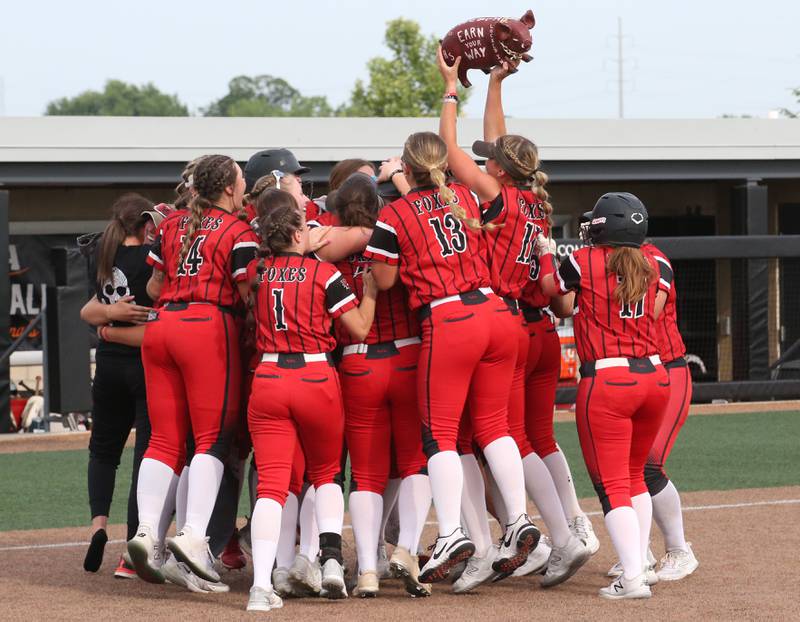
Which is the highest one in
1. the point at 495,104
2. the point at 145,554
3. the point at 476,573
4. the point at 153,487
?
the point at 495,104

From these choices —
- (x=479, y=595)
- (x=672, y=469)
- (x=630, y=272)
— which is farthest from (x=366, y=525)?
(x=672, y=469)

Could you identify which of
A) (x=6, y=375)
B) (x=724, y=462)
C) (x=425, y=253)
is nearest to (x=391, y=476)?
(x=425, y=253)

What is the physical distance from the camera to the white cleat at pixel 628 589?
547cm

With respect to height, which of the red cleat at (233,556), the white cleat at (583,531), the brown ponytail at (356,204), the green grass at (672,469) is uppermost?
the brown ponytail at (356,204)

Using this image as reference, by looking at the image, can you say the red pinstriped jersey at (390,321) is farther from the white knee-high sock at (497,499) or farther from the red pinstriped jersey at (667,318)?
the red pinstriped jersey at (667,318)

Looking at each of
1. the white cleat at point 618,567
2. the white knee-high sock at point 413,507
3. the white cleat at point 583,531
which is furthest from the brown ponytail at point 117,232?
the white cleat at point 618,567

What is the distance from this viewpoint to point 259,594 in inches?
208

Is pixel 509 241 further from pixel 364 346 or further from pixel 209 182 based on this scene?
pixel 209 182

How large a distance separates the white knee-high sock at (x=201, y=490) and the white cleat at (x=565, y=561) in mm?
1606

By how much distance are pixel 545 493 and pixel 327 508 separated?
111 centimetres

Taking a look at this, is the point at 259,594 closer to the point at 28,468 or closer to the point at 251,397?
the point at 251,397

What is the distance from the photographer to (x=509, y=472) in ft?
18.5

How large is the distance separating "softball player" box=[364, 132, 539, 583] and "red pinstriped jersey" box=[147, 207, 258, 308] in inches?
24.3

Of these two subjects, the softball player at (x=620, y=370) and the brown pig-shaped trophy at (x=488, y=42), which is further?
the brown pig-shaped trophy at (x=488, y=42)
